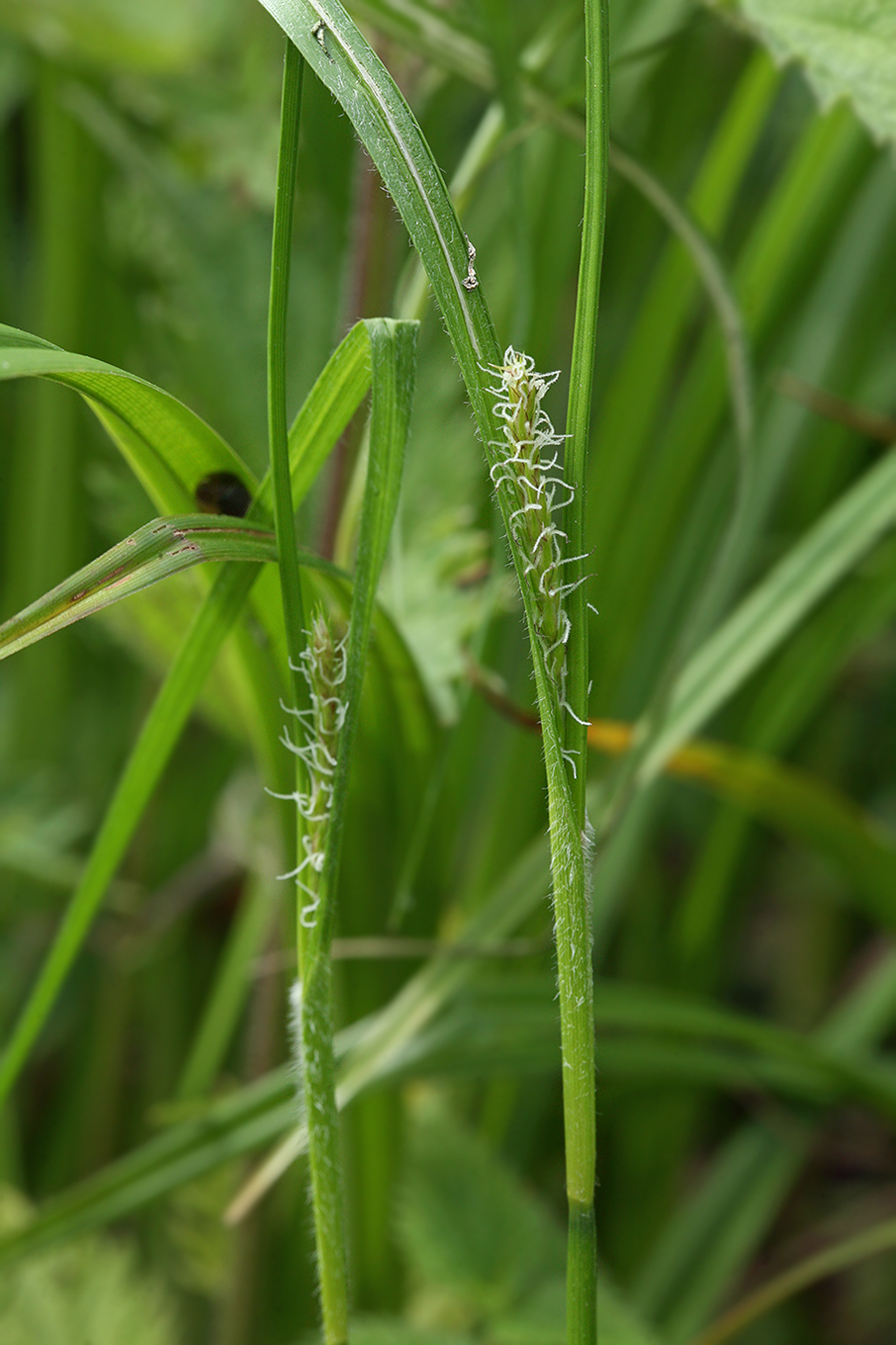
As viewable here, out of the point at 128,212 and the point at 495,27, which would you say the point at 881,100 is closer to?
the point at 495,27

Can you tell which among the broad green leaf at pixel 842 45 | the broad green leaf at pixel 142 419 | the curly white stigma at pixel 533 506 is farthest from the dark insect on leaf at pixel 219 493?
the broad green leaf at pixel 842 45

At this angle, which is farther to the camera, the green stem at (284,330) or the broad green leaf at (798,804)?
the broad green leaf at (798,804)

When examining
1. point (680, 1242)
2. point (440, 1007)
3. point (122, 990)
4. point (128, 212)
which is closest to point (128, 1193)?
point (440, 1007)

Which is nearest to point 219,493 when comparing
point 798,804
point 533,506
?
point 533,506

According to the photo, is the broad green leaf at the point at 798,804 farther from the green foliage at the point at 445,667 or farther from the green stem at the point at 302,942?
the green stem at the point at 302,942

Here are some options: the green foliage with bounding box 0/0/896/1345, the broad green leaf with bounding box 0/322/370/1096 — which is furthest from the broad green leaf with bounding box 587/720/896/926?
the broad green leaf with bounding box 0/322/370/1096

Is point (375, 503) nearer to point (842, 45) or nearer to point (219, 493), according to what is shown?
point (219, 493)
